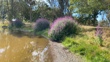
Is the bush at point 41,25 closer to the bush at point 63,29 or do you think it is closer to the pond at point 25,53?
the bush at point 63,29

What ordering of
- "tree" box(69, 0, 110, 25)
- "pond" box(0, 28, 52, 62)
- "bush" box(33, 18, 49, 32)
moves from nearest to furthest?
"pond" box(0, 28, 52, 62), "tree" box(69, 0, 110, 25), "bush" box(33, 18, 49, 32)

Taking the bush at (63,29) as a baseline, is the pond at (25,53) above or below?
below

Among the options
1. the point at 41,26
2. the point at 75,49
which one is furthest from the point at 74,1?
the point at 75,49

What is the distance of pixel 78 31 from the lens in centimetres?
1574

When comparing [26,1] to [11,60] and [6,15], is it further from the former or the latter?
[11,60]

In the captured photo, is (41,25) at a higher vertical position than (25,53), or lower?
lower

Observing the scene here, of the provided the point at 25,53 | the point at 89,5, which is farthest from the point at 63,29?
the point at 89,5

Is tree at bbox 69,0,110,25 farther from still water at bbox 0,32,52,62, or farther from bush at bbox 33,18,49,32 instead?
still water at bbox 0,32,52,62

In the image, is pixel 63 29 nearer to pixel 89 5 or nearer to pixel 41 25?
pixel 41 25

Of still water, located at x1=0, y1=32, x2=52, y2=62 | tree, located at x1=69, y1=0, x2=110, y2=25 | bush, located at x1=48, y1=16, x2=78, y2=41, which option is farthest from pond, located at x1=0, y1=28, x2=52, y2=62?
tree, located at x1=69, y1=0, x2=110, y2=25

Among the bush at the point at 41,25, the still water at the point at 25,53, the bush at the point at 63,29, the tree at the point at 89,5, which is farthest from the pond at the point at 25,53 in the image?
the tree at the point at 89,5

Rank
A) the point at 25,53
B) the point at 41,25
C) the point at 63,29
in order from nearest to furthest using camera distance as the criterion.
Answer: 1. the point at 25,53
2. the point at 63,29
3. the point at 41,25

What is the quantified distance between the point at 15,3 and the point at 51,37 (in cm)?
2475

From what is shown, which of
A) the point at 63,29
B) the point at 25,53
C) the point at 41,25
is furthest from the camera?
the point at 41,25
